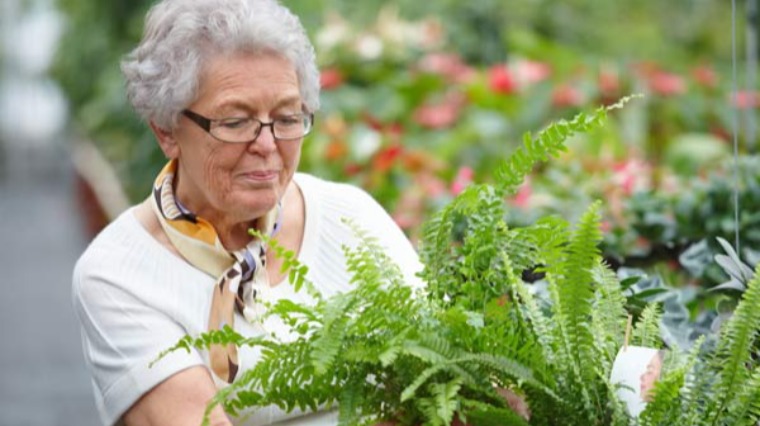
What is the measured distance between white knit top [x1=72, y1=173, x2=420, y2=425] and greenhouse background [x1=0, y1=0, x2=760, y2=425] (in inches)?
15.4

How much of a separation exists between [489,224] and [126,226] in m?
0.82

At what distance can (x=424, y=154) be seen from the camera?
6.71 metres

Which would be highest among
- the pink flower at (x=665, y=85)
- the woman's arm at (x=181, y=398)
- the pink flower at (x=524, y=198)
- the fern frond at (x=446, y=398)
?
the pink flower at (x=665, y=85)

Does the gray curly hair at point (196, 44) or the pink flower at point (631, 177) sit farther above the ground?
the pink flower at point (631, 177)

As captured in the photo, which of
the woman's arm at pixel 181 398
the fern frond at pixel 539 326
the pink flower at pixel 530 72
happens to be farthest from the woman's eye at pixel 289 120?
the pink flower at pixel 530 72

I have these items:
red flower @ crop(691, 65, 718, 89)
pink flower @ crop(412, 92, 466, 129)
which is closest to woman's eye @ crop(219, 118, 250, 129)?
pink flower @ crop(412, 92, 466, 129)

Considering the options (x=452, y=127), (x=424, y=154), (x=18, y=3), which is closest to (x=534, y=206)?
(x=424, y=154)

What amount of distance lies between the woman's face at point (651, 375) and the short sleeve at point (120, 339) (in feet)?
2.57

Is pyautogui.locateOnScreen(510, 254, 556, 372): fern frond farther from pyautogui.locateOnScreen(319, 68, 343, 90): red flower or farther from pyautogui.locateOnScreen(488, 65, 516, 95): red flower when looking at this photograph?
pyautogui.locateOnScreen(319, 68, 343, 90): red flower

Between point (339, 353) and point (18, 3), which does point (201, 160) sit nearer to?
point (339, 353)

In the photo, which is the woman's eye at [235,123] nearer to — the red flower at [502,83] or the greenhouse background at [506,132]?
the greenhouse background at [506,132]

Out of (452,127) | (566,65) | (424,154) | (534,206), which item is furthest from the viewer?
(566,65)

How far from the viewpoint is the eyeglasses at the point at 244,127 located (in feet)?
7.88

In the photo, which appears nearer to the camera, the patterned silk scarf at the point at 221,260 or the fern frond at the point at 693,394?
the fern frond at the point at 693,394
